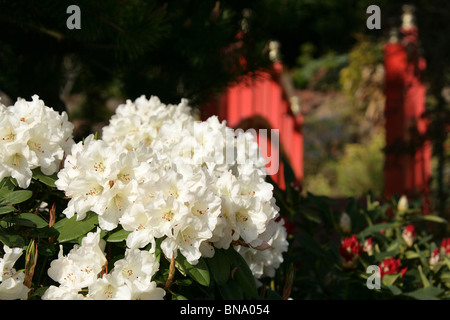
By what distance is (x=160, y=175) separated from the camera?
3.82ft

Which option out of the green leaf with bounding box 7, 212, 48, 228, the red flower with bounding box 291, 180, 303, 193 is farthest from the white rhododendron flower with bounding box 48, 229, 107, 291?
the red flower with bounding box 291, 180, 303, 193

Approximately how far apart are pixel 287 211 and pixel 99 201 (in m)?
0.97

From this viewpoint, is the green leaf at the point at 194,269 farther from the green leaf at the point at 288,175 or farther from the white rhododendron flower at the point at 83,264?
the green leaf at the point at 288,175

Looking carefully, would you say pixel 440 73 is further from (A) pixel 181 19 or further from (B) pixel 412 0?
(A) pixel 181 19

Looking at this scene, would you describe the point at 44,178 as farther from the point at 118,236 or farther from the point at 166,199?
the point at 166,199

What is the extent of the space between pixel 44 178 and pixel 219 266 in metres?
0.46

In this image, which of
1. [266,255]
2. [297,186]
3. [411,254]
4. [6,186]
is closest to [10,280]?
[6,186]

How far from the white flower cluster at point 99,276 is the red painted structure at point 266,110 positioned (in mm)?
1377

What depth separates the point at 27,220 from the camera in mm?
1226

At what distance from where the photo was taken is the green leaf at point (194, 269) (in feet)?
3.79

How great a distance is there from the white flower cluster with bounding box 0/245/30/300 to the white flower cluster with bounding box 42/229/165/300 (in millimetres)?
48

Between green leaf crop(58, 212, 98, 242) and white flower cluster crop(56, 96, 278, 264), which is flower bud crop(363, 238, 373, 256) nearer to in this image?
white flower cluster crop(56, 96, 278, 264)

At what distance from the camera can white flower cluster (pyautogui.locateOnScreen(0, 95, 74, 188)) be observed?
125cm
